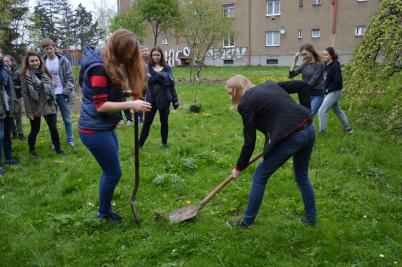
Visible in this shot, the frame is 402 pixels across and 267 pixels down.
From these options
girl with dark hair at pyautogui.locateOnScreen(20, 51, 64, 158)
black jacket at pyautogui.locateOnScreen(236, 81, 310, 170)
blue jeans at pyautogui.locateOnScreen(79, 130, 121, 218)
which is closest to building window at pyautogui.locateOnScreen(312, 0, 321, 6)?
girl with dark hair at pyautogui.locateOnScreen(20, 51, 64, 158)

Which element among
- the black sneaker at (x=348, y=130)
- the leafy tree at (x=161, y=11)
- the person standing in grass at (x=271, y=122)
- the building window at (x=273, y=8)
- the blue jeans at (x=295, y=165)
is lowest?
the black sneaker at (x=348, y=130)

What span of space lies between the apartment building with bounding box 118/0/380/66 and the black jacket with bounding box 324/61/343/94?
18373mm

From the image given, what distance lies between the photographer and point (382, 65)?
6.49 metres

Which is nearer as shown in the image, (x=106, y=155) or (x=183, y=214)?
(x=106, y=155)

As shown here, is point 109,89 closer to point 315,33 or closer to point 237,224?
point 237,224

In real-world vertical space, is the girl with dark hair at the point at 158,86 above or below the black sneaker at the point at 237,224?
above

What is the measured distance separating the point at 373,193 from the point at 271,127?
7.83 feet

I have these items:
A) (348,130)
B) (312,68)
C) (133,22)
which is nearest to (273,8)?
(133,22)

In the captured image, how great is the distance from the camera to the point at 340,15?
28188 millimetres

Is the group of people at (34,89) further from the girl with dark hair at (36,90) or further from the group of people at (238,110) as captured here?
the group of people at (238,110)

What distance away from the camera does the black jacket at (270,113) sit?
3.68 meters

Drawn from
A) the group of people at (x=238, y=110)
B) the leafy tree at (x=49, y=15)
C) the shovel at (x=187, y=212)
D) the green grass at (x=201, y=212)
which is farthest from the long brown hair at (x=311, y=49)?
the leafy tree at (x=49, y=15)

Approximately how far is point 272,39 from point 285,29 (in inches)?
59.7

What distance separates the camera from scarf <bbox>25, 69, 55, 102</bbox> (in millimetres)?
6641
